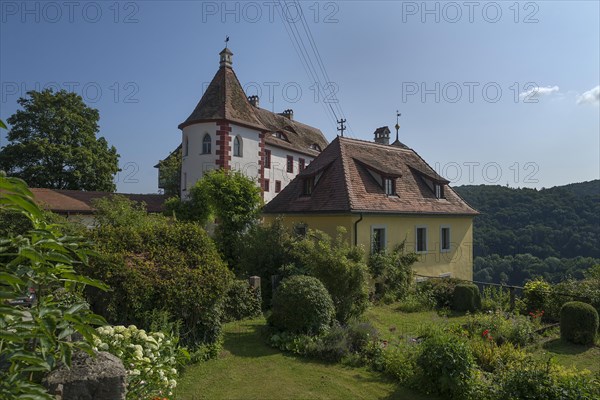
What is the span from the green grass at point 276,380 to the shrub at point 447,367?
0.42m

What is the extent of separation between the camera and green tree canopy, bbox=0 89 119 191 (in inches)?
1202

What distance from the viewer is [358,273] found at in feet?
38.7

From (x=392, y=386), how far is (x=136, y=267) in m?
5.75

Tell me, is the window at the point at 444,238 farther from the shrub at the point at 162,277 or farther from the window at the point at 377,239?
the shrub at the point at 162,277

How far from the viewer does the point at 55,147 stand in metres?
30.8

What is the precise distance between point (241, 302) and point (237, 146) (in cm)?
1651

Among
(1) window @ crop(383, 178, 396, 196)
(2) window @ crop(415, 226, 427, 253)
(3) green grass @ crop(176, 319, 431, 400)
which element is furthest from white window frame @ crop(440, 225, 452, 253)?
(3) green grass @ crop(176, 319, 431, 400)

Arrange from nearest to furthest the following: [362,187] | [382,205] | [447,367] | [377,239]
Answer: [447,367]
[377,239]
[382,205]
[362,187]

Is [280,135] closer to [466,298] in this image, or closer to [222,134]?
[222,134]

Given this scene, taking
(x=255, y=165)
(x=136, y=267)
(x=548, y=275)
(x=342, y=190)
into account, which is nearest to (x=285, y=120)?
(x=255, y=165)

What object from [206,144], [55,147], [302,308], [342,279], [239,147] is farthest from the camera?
[55,147]

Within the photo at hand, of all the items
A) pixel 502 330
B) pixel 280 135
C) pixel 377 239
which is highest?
pixel 280 135

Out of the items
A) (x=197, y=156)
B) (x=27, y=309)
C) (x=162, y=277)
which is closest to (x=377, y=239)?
(x=162, y=277)

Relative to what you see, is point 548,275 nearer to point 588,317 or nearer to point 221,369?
point 588,317
